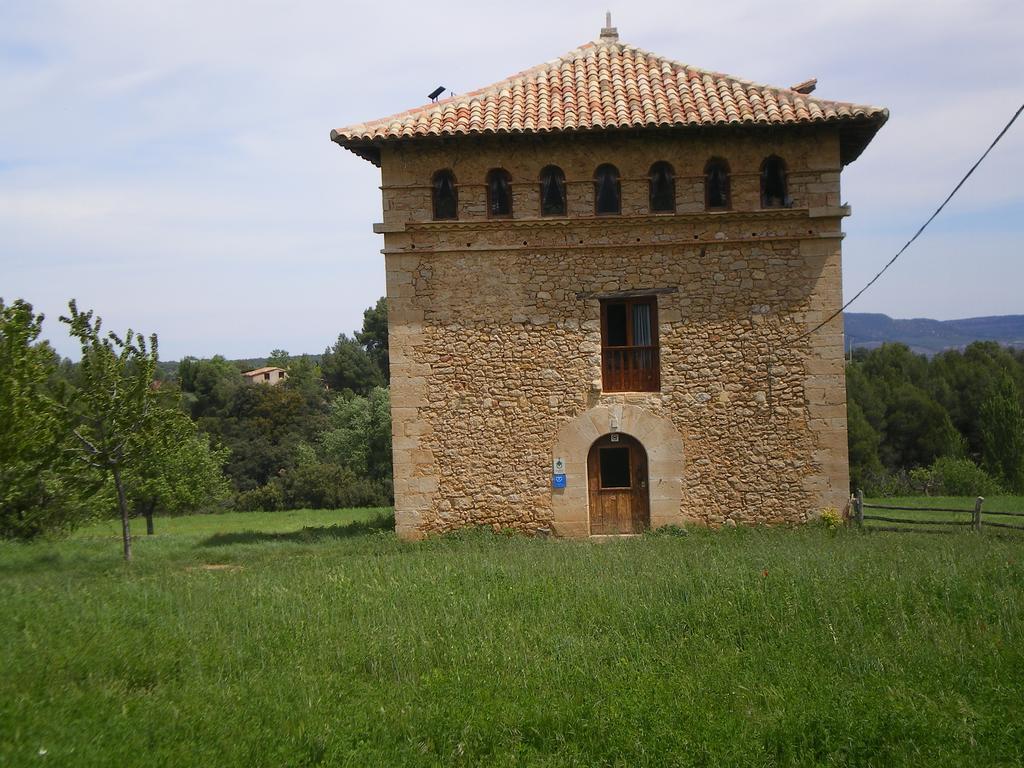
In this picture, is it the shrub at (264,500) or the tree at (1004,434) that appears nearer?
the shrub at (264,500)

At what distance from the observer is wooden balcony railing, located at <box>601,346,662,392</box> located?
16.5 m

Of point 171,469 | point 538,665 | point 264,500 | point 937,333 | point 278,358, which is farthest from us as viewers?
point 937,333

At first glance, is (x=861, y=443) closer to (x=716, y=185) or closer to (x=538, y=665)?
(x=716, y=185)

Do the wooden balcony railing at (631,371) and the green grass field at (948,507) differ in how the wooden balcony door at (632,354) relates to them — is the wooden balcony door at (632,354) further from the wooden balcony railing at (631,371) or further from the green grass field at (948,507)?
the green grass field at (948,507)

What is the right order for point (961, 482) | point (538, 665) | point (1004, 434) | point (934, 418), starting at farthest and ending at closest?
point (934, 418), point (1004, 434), point (961, 482), point (538, 665)

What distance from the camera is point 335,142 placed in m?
15.7

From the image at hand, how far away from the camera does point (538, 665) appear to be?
293 inches

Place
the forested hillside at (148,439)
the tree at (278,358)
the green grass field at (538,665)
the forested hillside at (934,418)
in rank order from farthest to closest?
the tree at (278,358) < the forested hillside at (934,418) < the forested hillside at (148,439) < the green grass field at (538,665)

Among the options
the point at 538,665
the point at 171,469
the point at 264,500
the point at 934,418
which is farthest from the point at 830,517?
the point at 934,418

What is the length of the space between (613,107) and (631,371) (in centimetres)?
466

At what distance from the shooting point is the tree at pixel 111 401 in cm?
1552

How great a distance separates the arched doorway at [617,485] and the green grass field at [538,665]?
15.8 feet

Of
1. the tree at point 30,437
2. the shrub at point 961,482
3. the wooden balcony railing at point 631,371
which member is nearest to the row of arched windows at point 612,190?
the wooden balcony railing at point 631,371

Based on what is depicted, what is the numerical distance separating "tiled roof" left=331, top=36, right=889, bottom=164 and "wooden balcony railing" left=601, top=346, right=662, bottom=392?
12.7 ft
